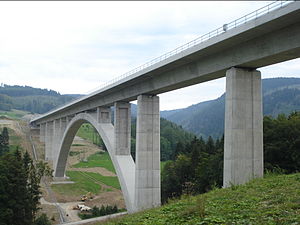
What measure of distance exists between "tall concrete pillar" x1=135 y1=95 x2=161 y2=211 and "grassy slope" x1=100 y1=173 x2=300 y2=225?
13300 mm

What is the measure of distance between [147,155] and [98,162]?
235 feet

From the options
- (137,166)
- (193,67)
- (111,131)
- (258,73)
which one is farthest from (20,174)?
(258,73)

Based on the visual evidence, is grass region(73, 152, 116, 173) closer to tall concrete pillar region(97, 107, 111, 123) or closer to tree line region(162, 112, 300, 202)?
tree line region(162, 112, 300, 202)

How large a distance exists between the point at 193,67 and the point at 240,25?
536 centimetres

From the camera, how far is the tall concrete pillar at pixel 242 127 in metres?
17.1

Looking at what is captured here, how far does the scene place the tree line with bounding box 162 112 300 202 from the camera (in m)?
28.4

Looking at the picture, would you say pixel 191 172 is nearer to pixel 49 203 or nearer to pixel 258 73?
pixel 49 203

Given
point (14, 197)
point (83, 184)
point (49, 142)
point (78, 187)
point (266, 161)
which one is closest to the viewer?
point (266, 161)

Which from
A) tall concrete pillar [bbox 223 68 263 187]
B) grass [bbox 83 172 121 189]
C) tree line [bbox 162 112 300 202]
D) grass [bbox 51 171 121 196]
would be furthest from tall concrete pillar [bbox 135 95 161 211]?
grass [bbox 83 172 121 189]

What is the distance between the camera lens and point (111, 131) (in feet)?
115

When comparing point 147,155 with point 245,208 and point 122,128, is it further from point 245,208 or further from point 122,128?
point 245,208

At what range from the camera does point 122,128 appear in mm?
31922

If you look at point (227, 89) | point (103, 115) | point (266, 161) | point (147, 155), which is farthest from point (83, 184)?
point (227, 89)

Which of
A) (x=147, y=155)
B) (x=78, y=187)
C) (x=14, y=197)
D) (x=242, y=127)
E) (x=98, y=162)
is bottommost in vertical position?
(x=78, y=187)
